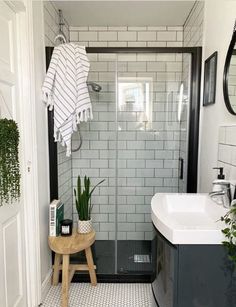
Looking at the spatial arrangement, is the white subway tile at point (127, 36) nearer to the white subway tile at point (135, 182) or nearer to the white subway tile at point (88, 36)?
the white subway tile at point (88, 36)

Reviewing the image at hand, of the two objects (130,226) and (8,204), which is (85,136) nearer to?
(130,226)

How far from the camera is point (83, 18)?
2.58m

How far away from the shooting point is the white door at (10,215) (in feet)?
4.74

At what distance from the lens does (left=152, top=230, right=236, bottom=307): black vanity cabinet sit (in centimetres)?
106

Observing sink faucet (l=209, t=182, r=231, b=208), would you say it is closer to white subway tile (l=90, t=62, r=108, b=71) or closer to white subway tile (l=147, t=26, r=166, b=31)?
white subway tile (l=90, t=62, r=108, b=71)

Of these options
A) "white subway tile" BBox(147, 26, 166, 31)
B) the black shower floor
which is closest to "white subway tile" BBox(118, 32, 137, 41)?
"white subway tile" BBox(147, 26, 166, 31)

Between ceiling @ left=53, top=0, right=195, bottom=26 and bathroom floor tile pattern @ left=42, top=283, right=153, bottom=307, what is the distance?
2420 mm

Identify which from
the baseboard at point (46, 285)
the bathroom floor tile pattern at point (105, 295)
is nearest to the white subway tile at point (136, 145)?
the bathroom floor tile pattern at point (105, 295)

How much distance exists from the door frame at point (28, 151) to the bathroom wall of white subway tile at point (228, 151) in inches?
49.1

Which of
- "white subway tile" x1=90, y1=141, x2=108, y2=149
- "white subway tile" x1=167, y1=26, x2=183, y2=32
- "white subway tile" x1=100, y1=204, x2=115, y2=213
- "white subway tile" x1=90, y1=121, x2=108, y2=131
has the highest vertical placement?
"white subway tile" x1=167, y1=26, x2=183, y2=32

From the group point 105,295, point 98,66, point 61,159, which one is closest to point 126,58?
point 98,66

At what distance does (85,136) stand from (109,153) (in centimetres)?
32

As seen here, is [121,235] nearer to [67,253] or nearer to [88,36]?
[67,253]

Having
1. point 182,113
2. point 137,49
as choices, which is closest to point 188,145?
point 182,113
